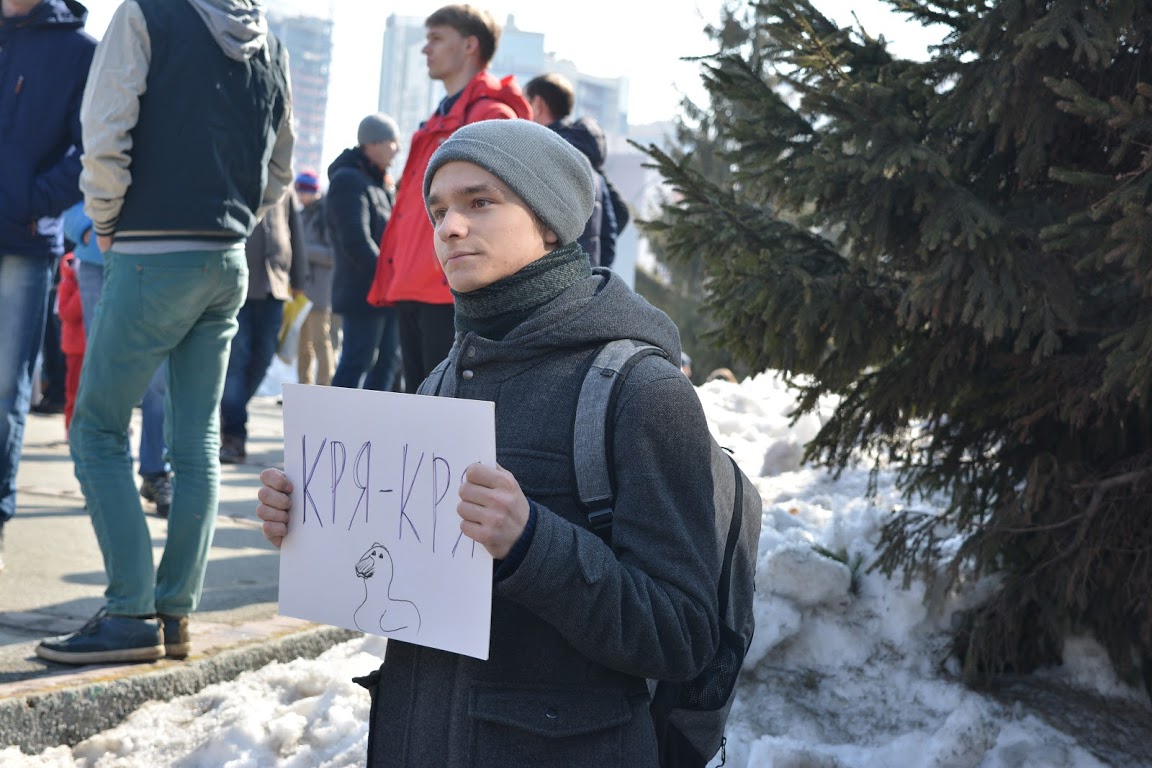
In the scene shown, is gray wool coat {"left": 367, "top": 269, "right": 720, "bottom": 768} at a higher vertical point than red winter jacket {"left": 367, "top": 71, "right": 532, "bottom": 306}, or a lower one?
lower

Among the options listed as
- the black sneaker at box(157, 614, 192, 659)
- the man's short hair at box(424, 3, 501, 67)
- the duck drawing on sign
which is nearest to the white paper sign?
the duck drawing on sign

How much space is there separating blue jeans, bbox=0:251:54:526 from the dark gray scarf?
3068 mm

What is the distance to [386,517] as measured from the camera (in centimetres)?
188

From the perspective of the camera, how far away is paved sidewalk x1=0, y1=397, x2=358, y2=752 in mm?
3482

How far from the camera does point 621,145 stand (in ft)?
256

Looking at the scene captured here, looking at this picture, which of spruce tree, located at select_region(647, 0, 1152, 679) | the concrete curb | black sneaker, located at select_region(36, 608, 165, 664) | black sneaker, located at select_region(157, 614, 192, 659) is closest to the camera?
spruce tree, located at select_region(647, 0, 1152, 679)

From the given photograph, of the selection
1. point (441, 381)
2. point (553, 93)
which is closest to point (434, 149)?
point (553, 93)

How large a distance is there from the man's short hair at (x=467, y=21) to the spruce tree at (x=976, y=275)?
1413mm

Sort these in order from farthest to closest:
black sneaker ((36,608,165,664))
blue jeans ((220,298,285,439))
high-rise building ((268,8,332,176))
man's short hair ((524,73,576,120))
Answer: high-rise building ((268,8,332,176)) < blue jeans ((220,298,285,439)) < man's short hair ((524,73,576,120)) < black sneaker ((36,608,165,664))

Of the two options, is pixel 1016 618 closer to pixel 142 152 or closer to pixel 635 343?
pixel 635 343

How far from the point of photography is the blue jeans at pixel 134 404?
371 centimetres

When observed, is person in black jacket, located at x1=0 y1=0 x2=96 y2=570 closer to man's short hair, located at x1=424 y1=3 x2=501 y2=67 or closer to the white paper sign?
man's short hair, located at x1=424 y1=3 x2=501 y2=67

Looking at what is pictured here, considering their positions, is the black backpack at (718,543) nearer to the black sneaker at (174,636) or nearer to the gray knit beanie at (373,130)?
the black sneaker at (174,636)

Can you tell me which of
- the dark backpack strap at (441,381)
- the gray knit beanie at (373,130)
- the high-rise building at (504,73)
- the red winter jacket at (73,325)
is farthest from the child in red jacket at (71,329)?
the high-rise building at (504,73)
